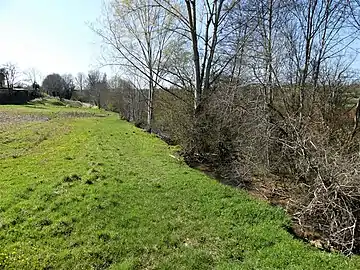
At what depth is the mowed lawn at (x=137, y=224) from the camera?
13.8 feet

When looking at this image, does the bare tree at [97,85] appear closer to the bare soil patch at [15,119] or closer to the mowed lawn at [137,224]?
the bare soil patch at [15,119]

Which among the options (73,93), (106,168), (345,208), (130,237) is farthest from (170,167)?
(73,93)

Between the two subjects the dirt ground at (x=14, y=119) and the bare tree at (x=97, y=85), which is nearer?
the dirt ground at (x=14, y=119)

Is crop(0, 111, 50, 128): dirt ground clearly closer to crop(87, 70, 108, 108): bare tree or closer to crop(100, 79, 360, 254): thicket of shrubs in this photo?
crop(100, 79, 360, 254): thicket of shrubs

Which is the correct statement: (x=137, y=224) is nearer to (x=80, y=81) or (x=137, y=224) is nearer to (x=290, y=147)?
(x=290, y=147)

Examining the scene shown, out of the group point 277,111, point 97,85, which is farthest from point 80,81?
point 277,111

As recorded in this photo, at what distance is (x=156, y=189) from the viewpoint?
7.09 meters

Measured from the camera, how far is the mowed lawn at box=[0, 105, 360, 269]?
420 centimetres

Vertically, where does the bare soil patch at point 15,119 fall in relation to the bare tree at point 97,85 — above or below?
below

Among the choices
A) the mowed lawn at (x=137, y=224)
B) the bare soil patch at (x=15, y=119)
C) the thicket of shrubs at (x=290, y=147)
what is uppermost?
the thicket of shrubs at (x=290, y=147)

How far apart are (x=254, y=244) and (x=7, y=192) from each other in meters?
5.10

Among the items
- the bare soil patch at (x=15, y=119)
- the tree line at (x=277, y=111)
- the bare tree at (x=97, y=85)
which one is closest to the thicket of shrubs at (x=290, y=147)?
the tree line at (x=277, y=111)

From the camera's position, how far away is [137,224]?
5.22 meters

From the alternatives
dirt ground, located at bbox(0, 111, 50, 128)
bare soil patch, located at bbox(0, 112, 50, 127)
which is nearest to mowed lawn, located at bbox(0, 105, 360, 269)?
dirt ground, located at bbox(0, 111, 50, 128)
